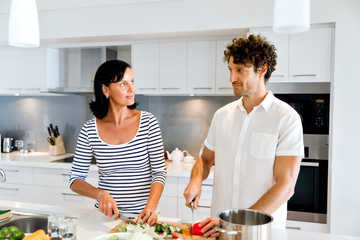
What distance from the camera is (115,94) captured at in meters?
1.73

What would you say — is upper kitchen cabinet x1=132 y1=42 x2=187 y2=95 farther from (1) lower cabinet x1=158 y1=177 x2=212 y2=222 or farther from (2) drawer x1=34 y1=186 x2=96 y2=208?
(2) drawer x1=34 y1=186 x2=96 y2=208

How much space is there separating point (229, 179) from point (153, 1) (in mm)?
2009

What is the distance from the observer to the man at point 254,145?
1.47 metres

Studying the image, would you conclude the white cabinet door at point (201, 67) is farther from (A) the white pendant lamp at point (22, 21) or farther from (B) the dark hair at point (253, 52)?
(A) the white pendant lamp at point (22, 21)

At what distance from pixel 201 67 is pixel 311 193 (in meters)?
1.47

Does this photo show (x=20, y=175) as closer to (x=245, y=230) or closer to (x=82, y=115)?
(x=82, y=115)

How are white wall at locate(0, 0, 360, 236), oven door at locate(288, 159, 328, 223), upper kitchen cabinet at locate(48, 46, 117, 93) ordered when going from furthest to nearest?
upper kitchen cabinet at locate(48, 46, 117, 93) < oven door at locate(288, 159, 328, 223) < white wall at locate(0, 0, 360, 236)

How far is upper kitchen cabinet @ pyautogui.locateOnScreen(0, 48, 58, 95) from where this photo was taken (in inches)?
144

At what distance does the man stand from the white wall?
1.25 metres

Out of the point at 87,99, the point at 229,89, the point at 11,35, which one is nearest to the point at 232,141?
the point at 11,35

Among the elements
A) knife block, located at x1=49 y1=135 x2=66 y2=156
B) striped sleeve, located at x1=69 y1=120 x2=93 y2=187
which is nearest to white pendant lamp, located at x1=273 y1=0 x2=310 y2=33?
striped sleeve, located at x1=69 y1=120 x2=93 y2=187

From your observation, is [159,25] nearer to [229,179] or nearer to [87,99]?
[87,99]

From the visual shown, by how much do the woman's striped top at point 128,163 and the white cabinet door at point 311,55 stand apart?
1.52 meters

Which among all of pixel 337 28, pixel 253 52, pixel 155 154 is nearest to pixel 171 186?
pixel 155 154
